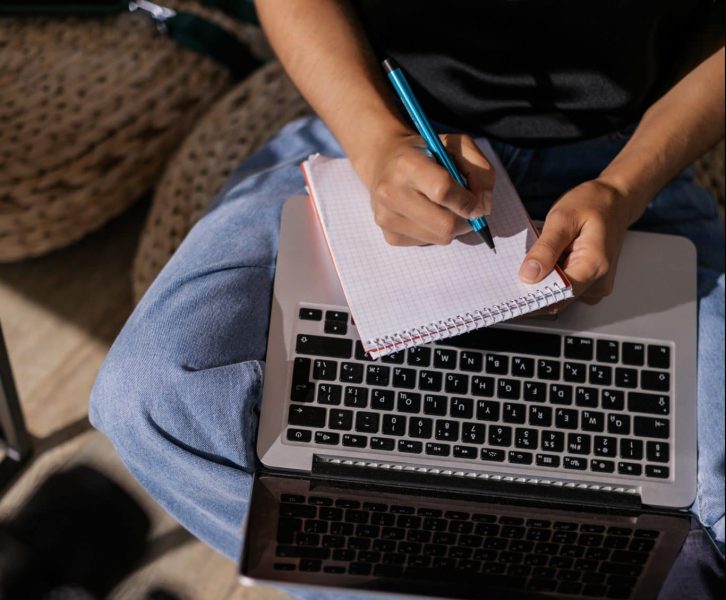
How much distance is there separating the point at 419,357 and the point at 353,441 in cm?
9

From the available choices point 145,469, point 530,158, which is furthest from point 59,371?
point 530,158

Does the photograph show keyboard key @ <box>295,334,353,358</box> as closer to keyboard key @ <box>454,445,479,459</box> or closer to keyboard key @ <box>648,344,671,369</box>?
keyboard key @ <box>454,445,479,459</box>

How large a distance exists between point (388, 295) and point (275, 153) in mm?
274

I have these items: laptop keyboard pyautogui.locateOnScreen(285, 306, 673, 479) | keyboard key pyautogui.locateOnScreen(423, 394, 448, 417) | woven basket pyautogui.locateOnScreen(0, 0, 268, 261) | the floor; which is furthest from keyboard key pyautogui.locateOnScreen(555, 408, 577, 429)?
woven basket pyautogui.locateOnScreen(0, 0, 268, 261)

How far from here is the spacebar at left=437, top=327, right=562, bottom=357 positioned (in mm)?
732

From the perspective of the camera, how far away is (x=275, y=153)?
35.0 inches

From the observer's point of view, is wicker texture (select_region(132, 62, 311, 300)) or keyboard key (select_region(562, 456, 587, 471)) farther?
wicker texture (select_region(132, 62, 311, 300))

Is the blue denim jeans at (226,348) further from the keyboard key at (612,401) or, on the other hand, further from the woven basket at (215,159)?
the woven basket at (215,159)

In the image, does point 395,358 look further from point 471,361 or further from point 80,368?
point 80,368

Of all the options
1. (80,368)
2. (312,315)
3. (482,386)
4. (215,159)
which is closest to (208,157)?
(215,159)

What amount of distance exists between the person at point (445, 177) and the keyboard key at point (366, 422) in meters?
0.09

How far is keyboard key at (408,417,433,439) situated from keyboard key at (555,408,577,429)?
0.38 ft

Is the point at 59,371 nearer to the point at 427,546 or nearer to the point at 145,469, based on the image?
the point at 145,469

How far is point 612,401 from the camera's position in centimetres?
73
